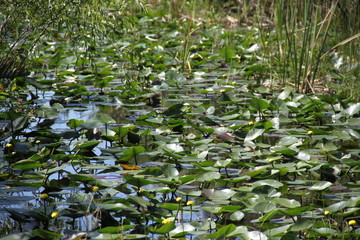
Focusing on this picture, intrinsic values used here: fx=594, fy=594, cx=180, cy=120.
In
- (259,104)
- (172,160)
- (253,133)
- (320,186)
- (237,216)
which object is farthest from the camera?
(259,104)

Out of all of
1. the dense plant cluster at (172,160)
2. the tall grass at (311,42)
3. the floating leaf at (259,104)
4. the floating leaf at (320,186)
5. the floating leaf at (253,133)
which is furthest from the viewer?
the tall grass at (311,42)

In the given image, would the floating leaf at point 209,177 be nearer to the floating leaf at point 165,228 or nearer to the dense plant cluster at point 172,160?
the dense plant cluster at point 172,160

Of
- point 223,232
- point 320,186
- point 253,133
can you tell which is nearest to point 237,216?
point 223,232

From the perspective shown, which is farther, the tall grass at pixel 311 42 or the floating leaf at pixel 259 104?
the tall grass at pixel 311 42

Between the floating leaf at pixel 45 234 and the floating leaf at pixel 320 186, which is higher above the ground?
the floating leaf at pixel 45 234

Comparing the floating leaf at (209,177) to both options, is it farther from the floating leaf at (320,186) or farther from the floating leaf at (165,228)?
the floating leaf at (165,228)

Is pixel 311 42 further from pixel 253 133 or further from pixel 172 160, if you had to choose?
pixel 172 160

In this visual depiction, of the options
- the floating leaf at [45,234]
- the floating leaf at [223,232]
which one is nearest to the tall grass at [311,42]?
the floating leaf at [223,232]

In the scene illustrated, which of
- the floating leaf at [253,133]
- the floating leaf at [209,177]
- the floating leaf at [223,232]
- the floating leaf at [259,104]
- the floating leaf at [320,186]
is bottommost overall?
the floating leaf at [320,186]

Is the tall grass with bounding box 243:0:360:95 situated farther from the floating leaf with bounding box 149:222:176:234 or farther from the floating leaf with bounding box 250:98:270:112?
the floating leaf with bounding box 149:222:176:234

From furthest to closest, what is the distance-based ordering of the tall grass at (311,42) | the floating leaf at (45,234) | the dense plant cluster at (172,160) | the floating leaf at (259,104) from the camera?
1. the tall grass at (311,42)
2. the floating leaf at (259,104)
3. the dense plant cluster at (172,160)
4. the floating leaf at (45,234)

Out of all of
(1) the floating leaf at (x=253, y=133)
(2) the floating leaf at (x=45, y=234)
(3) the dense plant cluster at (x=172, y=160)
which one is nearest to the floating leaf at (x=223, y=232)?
(3) the dense plant cluster at (x=172, y=160)

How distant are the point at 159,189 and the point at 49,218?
412 millimetres

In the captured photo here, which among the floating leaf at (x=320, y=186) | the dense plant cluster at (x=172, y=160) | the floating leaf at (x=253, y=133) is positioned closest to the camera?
the dense plant cluster at (x=172, y=160)
